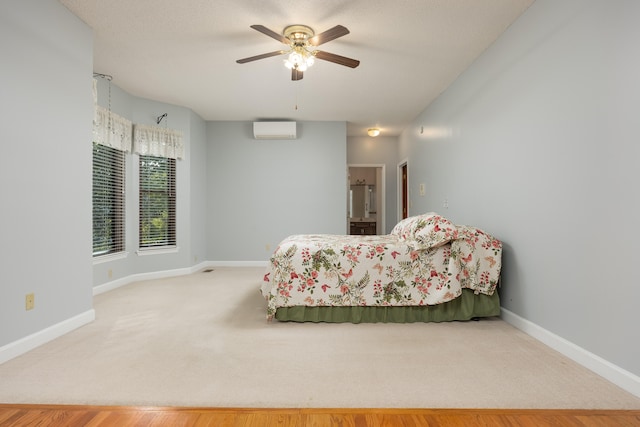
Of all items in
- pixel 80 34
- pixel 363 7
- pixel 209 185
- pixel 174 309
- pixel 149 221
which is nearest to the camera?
pixel 363 7

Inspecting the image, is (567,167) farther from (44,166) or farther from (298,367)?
(44,166)

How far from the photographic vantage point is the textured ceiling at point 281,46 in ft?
9.16

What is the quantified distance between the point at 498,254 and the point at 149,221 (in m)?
4.66

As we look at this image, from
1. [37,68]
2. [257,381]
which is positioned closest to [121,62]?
[37,68]

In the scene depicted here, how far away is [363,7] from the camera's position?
278 cm

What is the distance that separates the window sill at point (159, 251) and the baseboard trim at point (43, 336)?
2.03m

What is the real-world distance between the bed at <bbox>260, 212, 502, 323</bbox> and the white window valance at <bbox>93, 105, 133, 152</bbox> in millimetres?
2895

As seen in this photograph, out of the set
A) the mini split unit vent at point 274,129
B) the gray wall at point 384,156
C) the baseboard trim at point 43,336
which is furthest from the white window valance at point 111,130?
the gray wall at point 384,156

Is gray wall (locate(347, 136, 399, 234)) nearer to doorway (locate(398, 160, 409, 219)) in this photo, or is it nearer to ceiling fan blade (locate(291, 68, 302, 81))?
doorway (locate(398, 160, 409, 219))

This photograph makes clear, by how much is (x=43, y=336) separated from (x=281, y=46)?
3.29m

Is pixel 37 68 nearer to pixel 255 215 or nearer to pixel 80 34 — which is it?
pixel 80 34

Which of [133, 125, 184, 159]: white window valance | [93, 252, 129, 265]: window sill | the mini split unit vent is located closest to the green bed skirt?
[93, 252, 129, 265]: window sill

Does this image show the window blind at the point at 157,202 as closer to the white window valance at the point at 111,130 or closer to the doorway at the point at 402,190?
the white window valance at the point at 111,130

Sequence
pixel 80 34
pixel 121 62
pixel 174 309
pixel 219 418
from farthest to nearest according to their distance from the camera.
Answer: pixel 121 62
pixel 174 309
pixel 80 34
pixel 219 418
